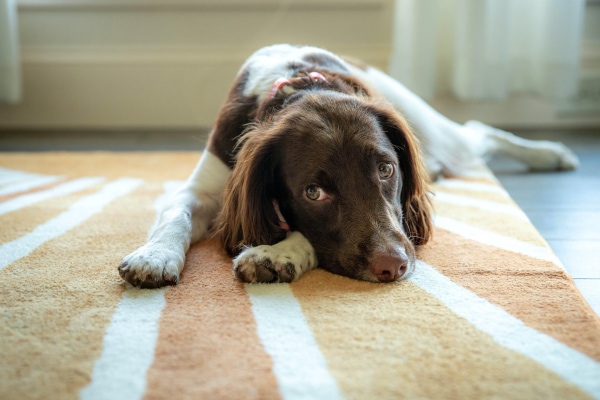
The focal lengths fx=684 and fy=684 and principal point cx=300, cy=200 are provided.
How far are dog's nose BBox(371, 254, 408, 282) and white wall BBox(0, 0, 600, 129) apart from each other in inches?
114

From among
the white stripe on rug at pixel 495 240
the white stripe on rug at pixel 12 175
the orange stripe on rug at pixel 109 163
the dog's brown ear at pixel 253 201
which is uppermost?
the dog's brown ear at pixel 253 201

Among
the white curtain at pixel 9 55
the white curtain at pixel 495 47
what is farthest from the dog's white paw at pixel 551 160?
the white curtain at pixel 9 55

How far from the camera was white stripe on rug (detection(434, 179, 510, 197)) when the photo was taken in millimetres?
2623

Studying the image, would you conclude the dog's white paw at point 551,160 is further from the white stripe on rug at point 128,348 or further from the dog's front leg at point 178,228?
the white stripe on rug at point 128,348

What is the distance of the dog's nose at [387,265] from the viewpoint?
1.55m

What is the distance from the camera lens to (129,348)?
1223 millimetres

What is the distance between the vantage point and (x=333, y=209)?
165 centimetres

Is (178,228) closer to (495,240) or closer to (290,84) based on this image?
(290,84)

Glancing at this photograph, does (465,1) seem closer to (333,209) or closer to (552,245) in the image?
(552,245)

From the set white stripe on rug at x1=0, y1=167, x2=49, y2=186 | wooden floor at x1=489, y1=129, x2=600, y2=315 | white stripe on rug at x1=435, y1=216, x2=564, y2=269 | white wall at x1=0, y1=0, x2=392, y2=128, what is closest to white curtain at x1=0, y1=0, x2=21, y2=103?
white wall at x1=0, y1=0, x2=392, y2=128

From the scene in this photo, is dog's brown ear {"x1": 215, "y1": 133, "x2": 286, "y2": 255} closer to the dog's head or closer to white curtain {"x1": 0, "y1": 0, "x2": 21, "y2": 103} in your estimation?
the dog's head

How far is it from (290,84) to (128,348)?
3.16ft

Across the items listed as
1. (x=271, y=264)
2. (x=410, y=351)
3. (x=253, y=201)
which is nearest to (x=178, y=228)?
(x=253, y=201)

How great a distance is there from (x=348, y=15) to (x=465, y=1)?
772 mm
